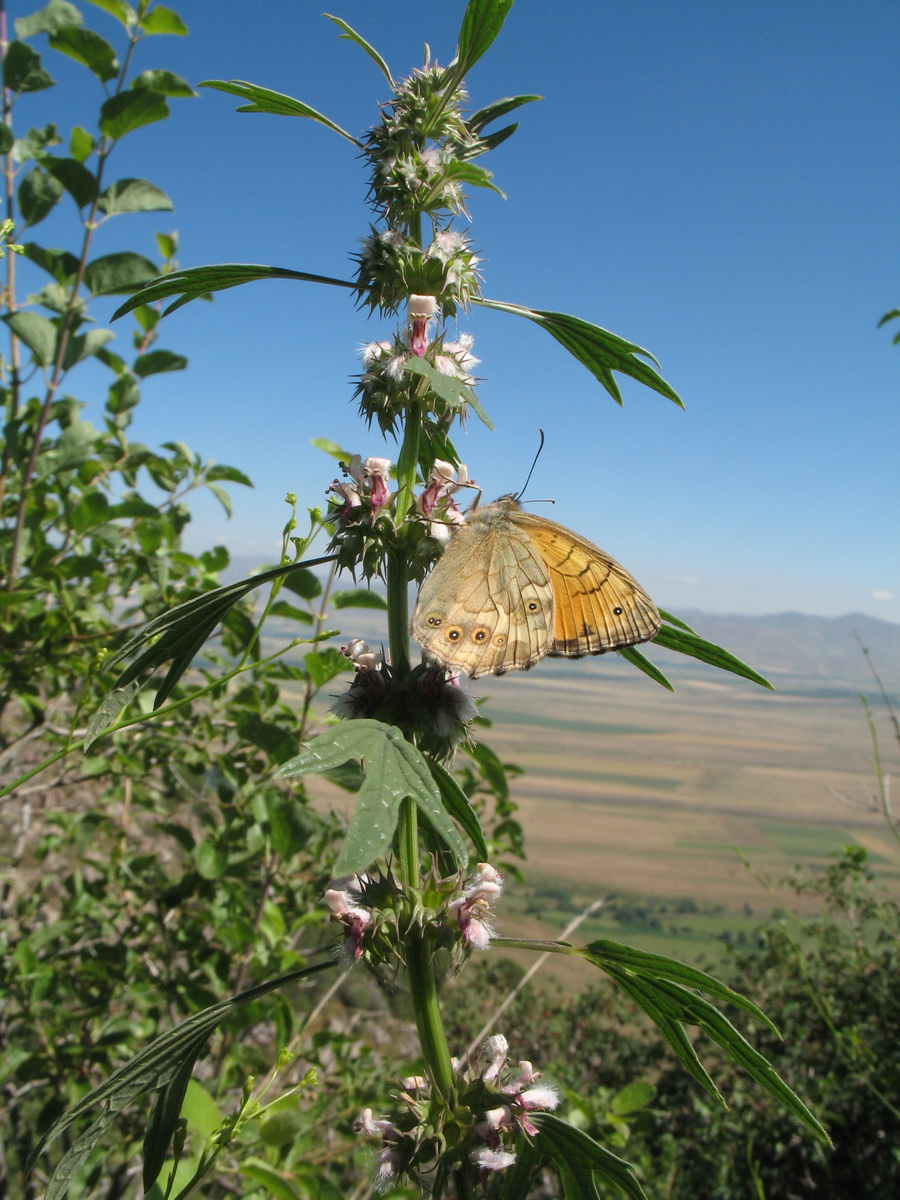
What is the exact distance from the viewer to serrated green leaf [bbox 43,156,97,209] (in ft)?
7.97

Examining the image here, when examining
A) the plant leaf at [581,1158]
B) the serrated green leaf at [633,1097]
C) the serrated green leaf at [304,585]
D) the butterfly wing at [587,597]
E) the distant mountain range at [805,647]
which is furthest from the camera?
the distant mountain range at [805,647]

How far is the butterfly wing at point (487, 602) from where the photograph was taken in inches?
51.7

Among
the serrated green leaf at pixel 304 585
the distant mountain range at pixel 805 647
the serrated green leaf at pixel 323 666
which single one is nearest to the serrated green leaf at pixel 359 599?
the serrated green leaf at pixel 304 585

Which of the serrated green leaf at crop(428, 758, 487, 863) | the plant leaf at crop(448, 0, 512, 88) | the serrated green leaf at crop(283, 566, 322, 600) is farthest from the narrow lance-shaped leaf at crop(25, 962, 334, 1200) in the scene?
the plant leaf at crop(448, 0, 512, 88)

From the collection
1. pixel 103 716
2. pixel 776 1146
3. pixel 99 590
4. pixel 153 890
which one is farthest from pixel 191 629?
pixel 776 1146

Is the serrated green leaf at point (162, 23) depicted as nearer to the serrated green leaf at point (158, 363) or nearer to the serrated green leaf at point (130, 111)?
the serrated green leaf at point (130, 111)

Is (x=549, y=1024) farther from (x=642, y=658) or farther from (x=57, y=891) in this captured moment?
(x=642, y=658)

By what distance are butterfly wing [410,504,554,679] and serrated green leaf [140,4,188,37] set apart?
2126 mm

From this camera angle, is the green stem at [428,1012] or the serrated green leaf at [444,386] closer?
the serrated green leaf at [444,386]

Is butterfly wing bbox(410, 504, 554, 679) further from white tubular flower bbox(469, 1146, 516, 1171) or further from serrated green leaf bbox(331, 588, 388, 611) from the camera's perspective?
serrated green leaf bbox(331, 588, 388, 611)

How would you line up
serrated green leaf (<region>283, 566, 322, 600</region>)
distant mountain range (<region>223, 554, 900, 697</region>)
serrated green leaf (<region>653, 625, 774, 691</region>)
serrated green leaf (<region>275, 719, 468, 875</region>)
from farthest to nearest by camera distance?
distant mountain range (<region>223, 554, 900, 697</region>)
serrated green leaf (<region>283, 566, 322, 600</region>)
serrated green leaf (<region>653, 625, 774, 691</region>)
serrated green leaf (<region>275, 719, 468, 875</region>)

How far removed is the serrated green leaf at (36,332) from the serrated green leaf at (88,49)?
0.81 meters

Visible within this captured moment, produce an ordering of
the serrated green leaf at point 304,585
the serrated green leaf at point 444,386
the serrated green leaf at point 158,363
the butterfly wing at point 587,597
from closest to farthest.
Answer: the serrated green leaf at point 444,386 → the butterfly wing at point 587,597 → the serrated green leaf at point 304,585 → the serrated green leaf at point 158,363

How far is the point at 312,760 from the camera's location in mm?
865
